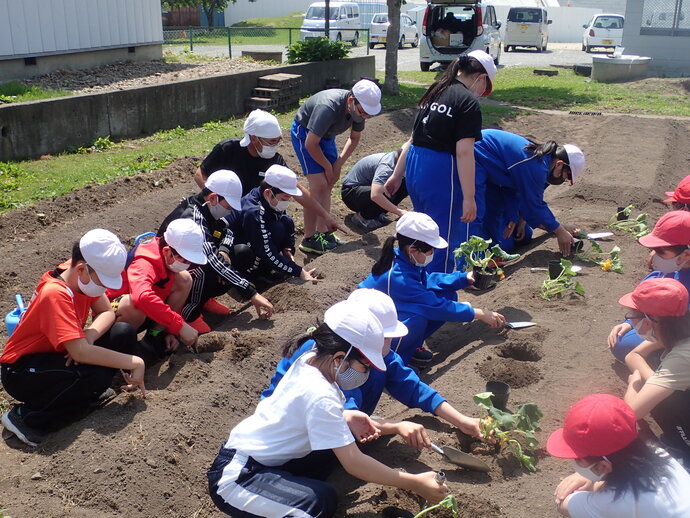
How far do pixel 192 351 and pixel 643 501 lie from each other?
10.7 ft

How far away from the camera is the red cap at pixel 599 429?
8.59 ft

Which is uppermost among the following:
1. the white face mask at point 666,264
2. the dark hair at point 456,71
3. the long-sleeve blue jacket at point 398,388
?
the dark hair at point 456,71

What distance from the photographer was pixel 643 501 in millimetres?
2674

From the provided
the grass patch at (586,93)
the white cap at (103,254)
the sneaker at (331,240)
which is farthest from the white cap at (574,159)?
the grass patch at (586,93)

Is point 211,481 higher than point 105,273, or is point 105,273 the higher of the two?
point 105,273

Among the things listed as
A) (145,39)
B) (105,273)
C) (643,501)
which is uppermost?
(145,39)

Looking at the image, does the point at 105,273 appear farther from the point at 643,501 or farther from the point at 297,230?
the point at 297,230

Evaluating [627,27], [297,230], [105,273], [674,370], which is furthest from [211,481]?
[627,27]

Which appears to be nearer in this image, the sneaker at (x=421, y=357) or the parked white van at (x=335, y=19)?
the sneaker at (x=421, y=357)

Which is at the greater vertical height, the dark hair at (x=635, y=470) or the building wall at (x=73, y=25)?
the building wall at (x=73, y=25)

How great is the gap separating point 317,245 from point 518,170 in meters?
2.10

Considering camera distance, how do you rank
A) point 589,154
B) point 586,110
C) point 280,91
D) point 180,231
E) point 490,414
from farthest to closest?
point 586,110 → point 280,91 → point 589,154 → point 180,231 → point 490,414

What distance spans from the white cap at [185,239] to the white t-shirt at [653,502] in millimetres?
2871

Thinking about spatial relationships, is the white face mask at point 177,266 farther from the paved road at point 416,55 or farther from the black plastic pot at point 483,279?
the paved road at point 416,55
